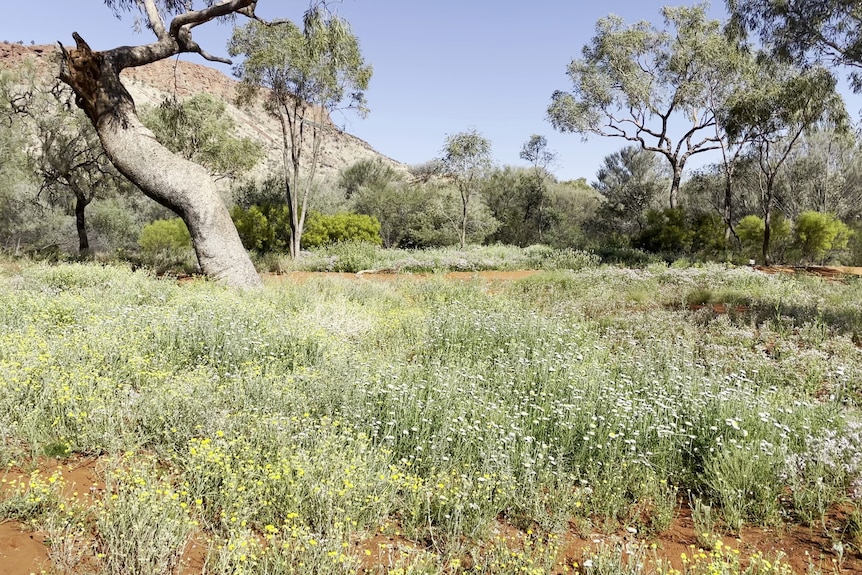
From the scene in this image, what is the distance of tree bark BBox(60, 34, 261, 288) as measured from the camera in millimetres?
9297

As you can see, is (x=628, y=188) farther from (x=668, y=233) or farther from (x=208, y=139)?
(x=208, y=139)

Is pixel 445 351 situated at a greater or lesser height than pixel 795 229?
lesser

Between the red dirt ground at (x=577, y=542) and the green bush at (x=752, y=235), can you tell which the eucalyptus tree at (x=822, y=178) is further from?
the red dirt ground at (x=577, y=542)

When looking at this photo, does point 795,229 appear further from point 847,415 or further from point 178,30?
point 178,30

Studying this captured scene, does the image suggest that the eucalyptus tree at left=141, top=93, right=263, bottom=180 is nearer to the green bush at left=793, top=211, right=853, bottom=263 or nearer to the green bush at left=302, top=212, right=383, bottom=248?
the green bush at left=302, top=212, right=383, bottom=248

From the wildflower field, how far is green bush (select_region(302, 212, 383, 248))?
16308mm

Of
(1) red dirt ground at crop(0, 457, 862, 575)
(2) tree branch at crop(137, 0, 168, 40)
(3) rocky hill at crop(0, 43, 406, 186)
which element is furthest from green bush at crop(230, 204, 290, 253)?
(3) rocky hill at crop(0, 43, 406, 186)

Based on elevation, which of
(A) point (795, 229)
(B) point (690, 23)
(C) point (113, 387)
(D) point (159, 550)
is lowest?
(D) point (159, 550)

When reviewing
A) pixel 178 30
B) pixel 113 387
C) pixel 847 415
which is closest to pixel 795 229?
pixel 847 415

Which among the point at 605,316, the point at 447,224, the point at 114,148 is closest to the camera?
the point at 605,316

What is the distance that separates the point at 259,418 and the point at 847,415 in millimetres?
4595

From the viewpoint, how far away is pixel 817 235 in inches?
863

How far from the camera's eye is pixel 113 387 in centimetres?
365

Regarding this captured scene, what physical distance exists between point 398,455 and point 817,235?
83.3ft
